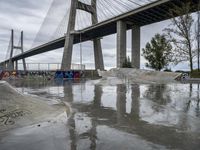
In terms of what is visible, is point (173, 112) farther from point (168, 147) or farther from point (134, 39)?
point (134, 39)

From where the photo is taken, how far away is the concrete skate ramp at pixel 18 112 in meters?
7.12

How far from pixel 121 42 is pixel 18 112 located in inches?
1708

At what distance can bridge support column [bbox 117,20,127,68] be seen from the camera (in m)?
48.8

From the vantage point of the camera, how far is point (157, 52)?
43.7 metres

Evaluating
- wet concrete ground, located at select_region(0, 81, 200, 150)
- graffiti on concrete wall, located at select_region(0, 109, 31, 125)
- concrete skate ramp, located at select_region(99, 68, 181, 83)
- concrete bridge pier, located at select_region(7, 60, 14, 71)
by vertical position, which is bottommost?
wet concrete ground, located at select_region(0, 81, 200, 150)

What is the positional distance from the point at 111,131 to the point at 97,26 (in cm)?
4584

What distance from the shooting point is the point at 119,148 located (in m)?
4.91

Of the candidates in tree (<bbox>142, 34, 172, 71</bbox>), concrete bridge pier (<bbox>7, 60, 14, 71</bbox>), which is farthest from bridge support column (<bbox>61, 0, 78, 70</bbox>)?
concrete bridge pier (<bbox>7, 60, 14, 71</bbox>)

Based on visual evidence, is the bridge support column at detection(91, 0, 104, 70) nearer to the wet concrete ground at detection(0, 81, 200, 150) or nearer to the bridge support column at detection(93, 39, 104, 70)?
the bridge support column at detection(93, 39, 104, 70)

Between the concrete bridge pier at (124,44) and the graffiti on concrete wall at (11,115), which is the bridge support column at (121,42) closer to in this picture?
the concrete bridge pier at (124,44)

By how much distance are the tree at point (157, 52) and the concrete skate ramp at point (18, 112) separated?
35295 mm

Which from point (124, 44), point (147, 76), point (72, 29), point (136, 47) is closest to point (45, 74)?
point (72, 29)

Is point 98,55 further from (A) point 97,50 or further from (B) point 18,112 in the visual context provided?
(B) point 18,112

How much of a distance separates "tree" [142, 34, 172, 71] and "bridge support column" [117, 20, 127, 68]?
5.57m
